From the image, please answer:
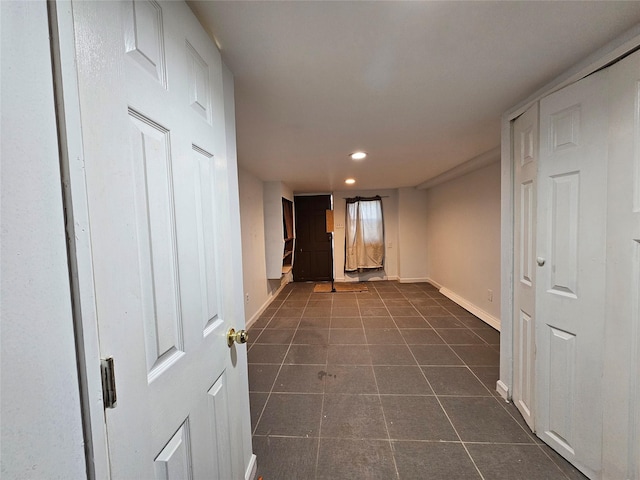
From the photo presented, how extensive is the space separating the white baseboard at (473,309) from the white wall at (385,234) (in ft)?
4.29

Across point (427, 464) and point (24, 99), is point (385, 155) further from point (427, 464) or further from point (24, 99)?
point (24, 99)

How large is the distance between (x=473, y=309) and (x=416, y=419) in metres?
2.43

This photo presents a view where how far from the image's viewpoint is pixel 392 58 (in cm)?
116

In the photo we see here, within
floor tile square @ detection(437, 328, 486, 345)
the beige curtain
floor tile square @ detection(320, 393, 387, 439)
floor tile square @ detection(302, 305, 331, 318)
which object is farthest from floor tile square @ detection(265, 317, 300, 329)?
A: the beige curtain

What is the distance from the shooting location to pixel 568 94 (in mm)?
1303

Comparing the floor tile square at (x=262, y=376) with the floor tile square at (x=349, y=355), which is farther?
the floor tile square at (x=349, y=355)

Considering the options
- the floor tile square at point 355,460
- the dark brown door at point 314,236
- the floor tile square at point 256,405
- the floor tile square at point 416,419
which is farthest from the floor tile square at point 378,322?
the dark brown door at point 314,236

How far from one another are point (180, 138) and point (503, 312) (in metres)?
2.26

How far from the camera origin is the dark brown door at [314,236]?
5801 mm

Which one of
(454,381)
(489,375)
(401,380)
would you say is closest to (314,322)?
(401,380)

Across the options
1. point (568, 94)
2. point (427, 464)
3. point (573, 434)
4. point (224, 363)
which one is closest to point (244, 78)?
point (224, 363)

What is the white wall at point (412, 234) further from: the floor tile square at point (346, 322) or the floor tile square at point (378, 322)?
the floor tile square at point (346, 322)

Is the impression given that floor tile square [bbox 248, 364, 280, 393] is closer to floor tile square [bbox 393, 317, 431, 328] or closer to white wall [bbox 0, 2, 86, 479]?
floor tile square [bbox 393, 317, 431, 328]

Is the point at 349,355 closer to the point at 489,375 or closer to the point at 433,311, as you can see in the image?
the point at 489,375
